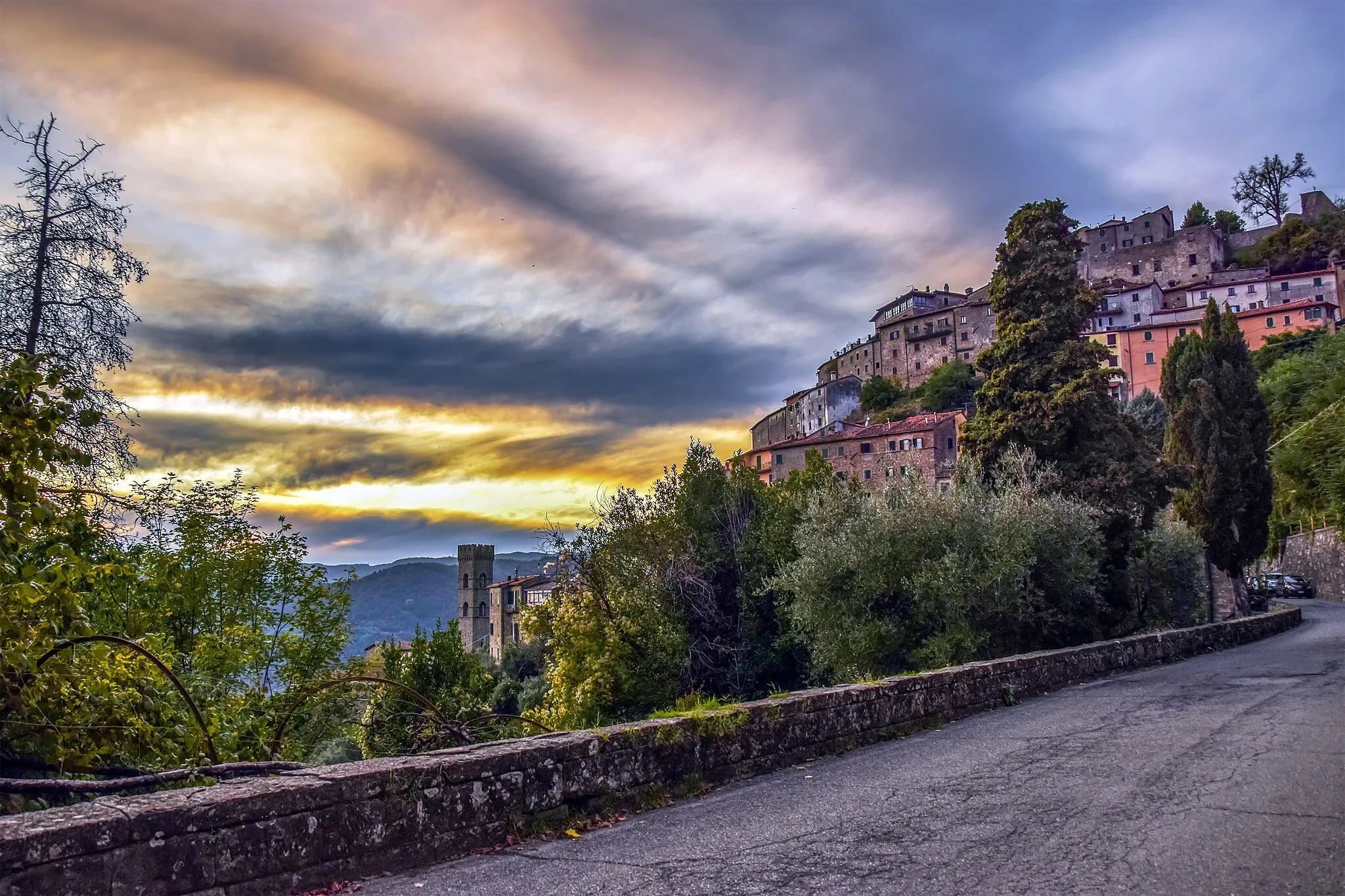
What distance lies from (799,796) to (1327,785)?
4093mm

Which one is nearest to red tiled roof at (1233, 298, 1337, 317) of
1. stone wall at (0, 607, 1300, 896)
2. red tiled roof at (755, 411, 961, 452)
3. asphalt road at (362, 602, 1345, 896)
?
red tiled roof at (755, 411, 961, 452)

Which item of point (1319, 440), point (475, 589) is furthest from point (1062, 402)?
point (475, 589)

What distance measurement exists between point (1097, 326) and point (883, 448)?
31447 millimetres

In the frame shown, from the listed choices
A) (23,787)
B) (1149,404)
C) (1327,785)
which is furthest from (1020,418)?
(1149,404)

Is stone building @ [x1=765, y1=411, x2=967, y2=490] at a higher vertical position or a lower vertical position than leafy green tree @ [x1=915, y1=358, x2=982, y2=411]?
lower

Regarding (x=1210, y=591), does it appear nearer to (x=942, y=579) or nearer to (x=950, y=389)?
(x=942, y=579)

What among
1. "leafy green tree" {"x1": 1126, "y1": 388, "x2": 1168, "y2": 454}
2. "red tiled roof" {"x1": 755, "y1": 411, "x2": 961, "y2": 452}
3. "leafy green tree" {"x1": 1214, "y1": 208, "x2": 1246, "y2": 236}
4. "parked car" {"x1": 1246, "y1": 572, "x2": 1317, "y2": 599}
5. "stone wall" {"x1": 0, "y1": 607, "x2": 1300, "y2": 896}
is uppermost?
"leafy green tree" {"x1": 1214, "y1": 208, "x2": 1246, "y2": 236}

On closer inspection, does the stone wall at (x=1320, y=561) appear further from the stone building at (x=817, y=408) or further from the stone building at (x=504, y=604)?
the stone building at (x=504, y=604)

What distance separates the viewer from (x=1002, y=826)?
549 centimetres

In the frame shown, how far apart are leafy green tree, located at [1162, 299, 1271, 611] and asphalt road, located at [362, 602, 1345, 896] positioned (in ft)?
89.9

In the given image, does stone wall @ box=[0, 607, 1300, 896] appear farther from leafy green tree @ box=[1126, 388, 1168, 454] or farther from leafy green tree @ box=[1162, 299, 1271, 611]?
leafy green tree @ box=[1126, 388, 1168, 454]

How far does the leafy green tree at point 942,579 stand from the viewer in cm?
1723

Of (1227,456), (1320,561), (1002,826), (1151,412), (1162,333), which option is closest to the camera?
(1002,826)

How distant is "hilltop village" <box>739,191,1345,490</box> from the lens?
281 feet
